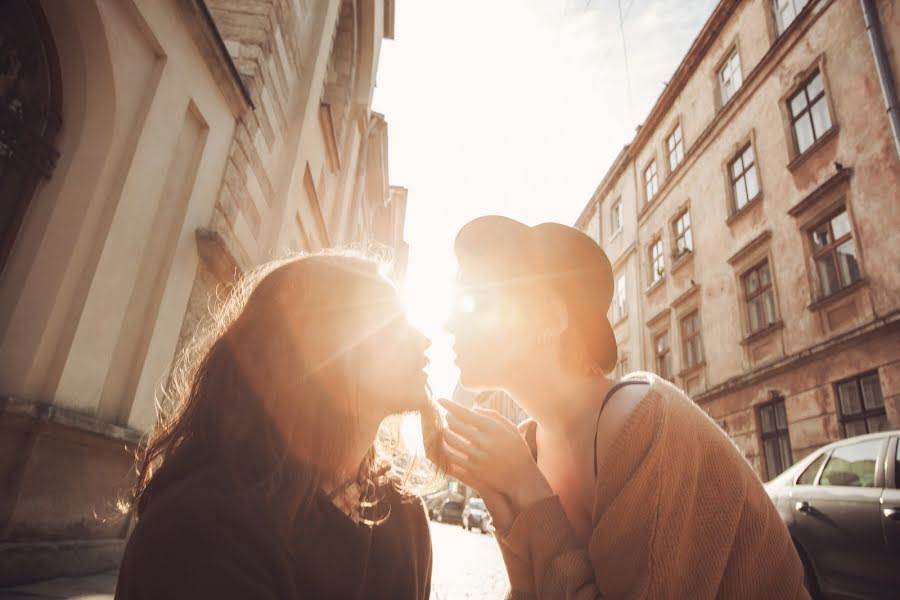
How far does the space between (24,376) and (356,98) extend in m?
11.8

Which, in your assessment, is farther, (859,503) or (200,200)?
(200,200)

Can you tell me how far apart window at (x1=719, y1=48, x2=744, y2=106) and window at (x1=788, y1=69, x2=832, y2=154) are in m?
2.61

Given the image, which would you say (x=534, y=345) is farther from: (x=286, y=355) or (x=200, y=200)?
(x=200, y=200)

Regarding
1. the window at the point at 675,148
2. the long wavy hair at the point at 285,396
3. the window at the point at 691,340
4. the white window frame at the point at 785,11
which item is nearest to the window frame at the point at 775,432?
the window at the point at 691,340

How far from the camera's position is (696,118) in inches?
633

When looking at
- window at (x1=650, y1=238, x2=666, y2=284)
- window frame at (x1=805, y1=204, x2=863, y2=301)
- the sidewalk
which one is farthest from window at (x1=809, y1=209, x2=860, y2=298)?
the sidewalk

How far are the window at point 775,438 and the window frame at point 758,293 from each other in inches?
70.6

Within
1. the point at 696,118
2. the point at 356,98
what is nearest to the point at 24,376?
the point at 356,98

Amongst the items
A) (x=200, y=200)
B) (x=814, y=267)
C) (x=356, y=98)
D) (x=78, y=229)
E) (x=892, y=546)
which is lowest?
(x=892, y=546)

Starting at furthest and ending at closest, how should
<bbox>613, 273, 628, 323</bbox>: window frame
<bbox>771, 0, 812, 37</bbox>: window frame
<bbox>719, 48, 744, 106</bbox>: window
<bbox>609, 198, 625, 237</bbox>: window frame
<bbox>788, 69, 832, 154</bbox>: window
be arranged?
<bbox>609, 198, 625, 237</bbox>: window frame → <bbox>613, 273, 628, 323</bbox>: window frame → <bbox>719, 48, 744, 106</bbox>: window → <bbox>771, 0, 812, 37</bbox>: window frame → <bbox>788, 69, 832, 154</bbox>: window

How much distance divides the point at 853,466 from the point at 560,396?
4.58 metres

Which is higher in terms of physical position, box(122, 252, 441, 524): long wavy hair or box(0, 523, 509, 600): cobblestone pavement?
box(122, 252, 441, 524): long wavy hair

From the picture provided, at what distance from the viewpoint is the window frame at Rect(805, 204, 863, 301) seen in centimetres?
946

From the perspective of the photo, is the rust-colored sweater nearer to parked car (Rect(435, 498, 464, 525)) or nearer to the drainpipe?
the drainpipe
